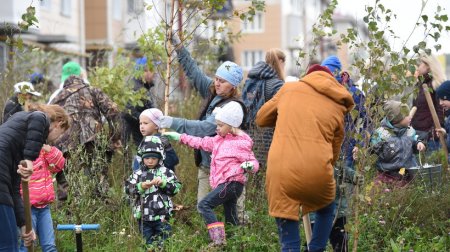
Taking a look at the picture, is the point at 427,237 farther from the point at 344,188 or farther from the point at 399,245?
the point at 344,188

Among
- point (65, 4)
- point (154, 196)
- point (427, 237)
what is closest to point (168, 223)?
point (154, 196)

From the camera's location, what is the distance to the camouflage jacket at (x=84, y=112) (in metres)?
8.96

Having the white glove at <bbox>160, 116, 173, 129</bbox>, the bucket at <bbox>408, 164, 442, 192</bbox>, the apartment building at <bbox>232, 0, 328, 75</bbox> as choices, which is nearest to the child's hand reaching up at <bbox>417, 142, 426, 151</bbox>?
the bucket at <bbox>408, 164, 442, 192</bbox>

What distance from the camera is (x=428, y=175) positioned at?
28.2 feet

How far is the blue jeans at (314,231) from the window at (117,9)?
1277 inches

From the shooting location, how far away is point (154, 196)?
759 cm

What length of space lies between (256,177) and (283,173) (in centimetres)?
268

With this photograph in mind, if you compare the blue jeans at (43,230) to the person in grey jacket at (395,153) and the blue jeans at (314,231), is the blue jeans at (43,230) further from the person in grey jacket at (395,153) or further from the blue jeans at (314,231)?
the person in grey jacket at (395,153)

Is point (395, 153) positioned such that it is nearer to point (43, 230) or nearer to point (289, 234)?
point (289, 234)

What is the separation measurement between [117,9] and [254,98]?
31.1 m

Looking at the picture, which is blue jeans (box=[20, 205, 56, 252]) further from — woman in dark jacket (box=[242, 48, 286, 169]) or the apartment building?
the apartment building

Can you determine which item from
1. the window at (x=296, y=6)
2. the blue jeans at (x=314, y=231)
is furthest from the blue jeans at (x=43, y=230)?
the window at (x=296, y=6)

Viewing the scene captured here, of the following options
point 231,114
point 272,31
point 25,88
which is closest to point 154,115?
point 231,114

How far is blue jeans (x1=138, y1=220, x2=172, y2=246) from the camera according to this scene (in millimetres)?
7598
